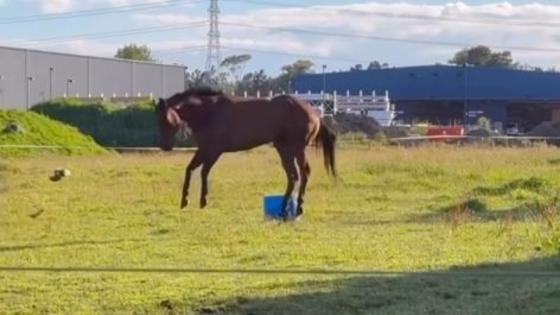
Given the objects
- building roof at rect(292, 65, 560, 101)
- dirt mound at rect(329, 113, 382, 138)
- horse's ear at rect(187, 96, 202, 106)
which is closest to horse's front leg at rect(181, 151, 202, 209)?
horse's ear at rect(187, 96, 202, 106)

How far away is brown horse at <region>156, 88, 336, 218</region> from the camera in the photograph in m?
19.8

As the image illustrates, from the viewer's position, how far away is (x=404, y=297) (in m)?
11.3

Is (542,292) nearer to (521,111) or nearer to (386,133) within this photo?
(386,133)

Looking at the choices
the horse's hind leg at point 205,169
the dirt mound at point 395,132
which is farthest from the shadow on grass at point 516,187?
the dirt mound at point 395,132

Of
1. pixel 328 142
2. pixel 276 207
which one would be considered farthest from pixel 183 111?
pixel 328 142

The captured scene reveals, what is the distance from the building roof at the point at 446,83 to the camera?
310 feet

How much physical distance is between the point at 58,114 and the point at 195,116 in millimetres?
45652

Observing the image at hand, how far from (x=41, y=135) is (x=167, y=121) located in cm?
2980

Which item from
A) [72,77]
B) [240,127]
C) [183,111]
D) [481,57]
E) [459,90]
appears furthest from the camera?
[481,57]

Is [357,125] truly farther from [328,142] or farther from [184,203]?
[184,203]

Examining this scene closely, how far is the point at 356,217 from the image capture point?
20.3 m

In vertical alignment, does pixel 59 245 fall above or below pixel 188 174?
below

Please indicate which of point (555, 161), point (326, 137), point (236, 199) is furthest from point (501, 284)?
point (555, 161)

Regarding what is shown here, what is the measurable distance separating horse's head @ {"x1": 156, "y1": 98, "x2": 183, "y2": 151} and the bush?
3641 centimetres
